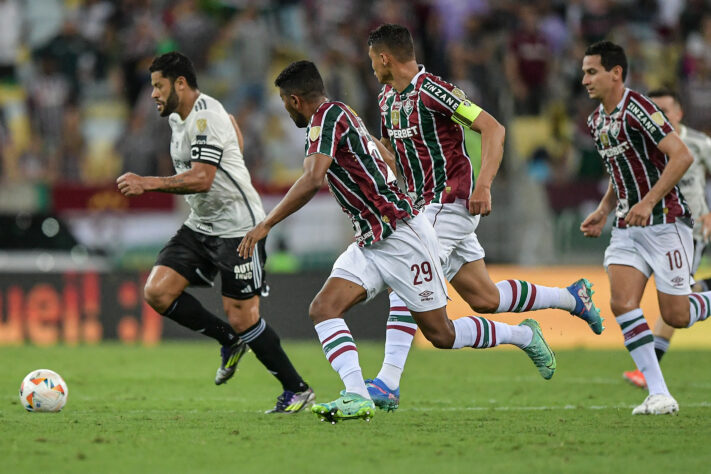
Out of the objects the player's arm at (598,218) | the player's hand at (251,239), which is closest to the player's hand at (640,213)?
the player's arm at (598,218)

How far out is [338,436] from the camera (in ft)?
20.2

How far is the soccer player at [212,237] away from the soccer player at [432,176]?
0.80 metres

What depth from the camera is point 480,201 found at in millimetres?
6574

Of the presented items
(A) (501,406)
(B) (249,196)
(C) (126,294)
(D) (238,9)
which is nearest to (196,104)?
(B) (249,196)

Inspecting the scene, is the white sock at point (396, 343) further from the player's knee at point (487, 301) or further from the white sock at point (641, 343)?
the white sock at point (641, 343)

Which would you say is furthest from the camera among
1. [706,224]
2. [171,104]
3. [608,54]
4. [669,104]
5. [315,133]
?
[669,104]

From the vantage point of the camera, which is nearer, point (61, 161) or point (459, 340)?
point (459, 340)

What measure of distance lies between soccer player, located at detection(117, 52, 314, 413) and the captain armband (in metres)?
1.61

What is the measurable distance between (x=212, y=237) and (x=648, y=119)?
9.98 feet

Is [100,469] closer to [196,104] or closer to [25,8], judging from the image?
[196,104]

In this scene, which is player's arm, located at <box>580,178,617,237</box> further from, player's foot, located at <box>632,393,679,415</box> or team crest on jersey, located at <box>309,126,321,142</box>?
team crest on jersey, located at <box>309,126,321,142</box>

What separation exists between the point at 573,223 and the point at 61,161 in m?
7.07

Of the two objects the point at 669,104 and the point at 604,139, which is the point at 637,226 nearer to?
the point at 604,139

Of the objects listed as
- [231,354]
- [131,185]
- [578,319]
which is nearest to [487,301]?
[231,354]
